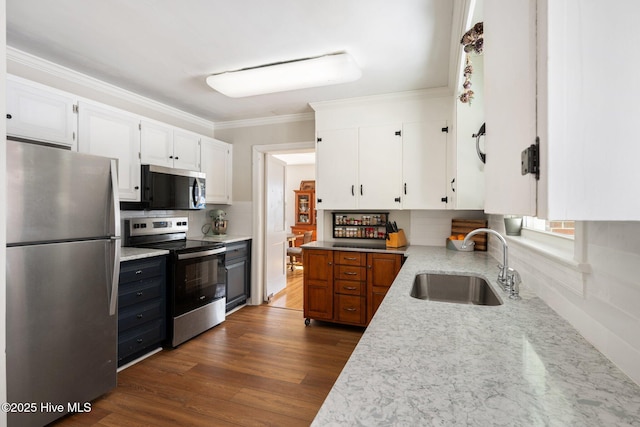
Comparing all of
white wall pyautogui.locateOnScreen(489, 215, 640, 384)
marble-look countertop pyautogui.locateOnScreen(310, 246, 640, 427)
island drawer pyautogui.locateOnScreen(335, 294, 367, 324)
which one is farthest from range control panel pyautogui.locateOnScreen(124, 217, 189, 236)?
white wall pyautogui.locateOnScreen(489, 215, 640, 384)

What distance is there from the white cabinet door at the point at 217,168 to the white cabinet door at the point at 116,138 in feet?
2.90

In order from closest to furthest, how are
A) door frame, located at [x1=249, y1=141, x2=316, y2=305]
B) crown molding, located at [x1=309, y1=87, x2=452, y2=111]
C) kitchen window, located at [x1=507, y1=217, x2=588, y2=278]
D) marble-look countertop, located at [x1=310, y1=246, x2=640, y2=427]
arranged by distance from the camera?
marble-look countertop, located at [x1=310, y1=246, x2=640, y2=427]
kitchen window, located at [x1=507, y1=217, x2=588, y2=278]
crown molding, located at [x1=309, y1=87, x2=452, y2=111]
door frame, located at [x1=249, y1=141, x2=316, y2=305]

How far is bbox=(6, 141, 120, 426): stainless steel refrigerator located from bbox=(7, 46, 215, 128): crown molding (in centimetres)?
119

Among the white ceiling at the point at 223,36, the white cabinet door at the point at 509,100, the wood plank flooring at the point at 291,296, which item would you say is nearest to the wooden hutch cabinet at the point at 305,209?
the wood plank flooring at the point at 291,296

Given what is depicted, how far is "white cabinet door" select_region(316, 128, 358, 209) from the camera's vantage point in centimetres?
330

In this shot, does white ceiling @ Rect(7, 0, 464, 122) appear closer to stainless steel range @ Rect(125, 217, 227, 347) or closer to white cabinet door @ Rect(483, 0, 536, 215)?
white cabinet door @ Rect(483, 0, 536, 215)

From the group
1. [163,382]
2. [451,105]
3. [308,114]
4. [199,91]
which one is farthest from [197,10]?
[163,382]

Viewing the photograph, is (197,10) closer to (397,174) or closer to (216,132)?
(397,174)

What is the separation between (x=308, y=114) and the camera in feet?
12.3

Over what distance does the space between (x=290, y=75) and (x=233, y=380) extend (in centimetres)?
239

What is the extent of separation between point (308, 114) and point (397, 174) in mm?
1373

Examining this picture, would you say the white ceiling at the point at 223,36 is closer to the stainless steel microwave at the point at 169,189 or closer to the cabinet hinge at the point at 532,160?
the stainless steel microwave at the point at 169,189

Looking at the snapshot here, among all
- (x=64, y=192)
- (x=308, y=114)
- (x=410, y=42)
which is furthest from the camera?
(x=308, y=114)

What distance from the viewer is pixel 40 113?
7.04ft
